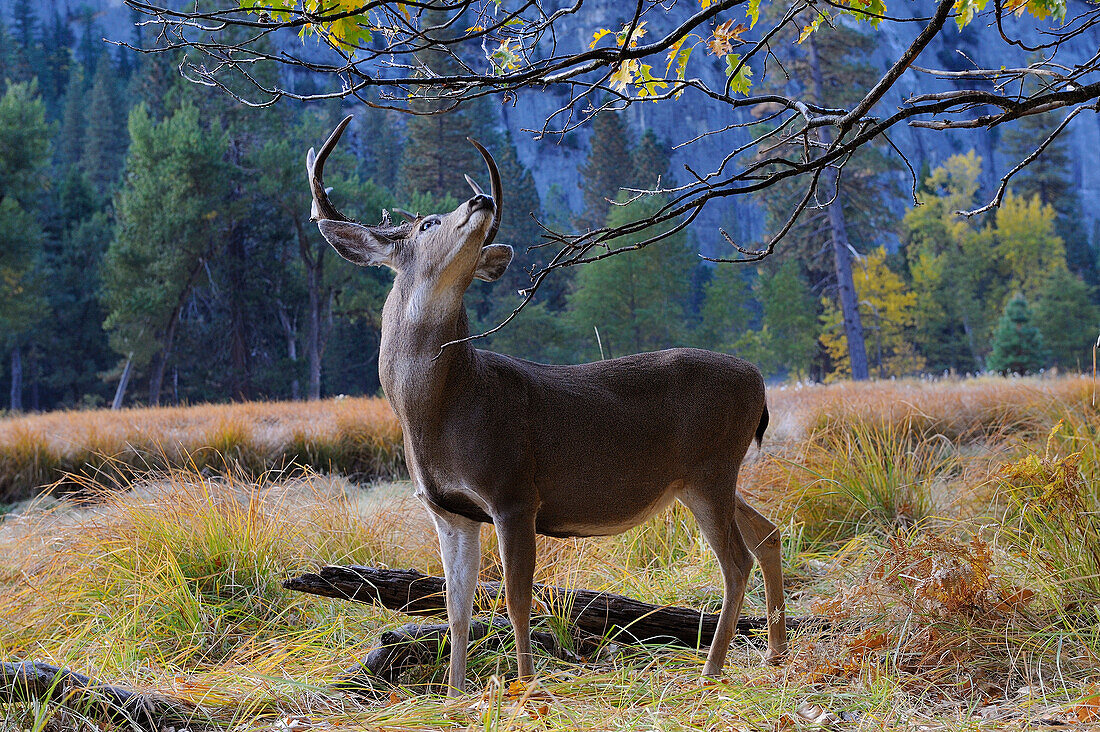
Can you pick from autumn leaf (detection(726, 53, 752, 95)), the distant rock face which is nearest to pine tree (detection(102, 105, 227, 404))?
the distant rock face

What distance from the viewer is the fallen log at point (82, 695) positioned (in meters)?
2.28

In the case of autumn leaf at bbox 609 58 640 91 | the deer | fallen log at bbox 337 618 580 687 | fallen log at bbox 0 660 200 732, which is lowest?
fallen log at bbox 337 618 580 687

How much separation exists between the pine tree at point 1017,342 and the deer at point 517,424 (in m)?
24.8

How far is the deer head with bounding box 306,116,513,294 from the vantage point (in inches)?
84.7

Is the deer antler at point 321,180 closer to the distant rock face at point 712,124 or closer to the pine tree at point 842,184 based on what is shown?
the pine tree at point 842,184

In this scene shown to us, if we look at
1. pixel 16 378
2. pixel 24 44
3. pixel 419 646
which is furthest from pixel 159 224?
pixel 24 44

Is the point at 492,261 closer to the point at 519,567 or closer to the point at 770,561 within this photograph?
the point at 519,567

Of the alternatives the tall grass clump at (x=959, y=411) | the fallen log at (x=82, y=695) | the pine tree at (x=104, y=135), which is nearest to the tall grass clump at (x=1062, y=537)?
the tall grass clump at (x=959, y=411)

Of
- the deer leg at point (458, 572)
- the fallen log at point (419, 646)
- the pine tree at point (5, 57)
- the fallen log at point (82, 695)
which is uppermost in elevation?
the pine tree at point (5, 57)

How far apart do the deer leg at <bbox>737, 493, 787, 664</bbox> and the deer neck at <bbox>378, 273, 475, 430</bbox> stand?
1.19 m

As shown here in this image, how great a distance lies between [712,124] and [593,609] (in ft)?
135

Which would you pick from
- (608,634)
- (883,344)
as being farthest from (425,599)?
(883,344)

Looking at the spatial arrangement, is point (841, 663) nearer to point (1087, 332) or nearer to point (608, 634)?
point (608, 634)

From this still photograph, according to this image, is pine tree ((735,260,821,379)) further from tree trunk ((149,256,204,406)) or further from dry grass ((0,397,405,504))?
dry grass ((0,397,405,504))
